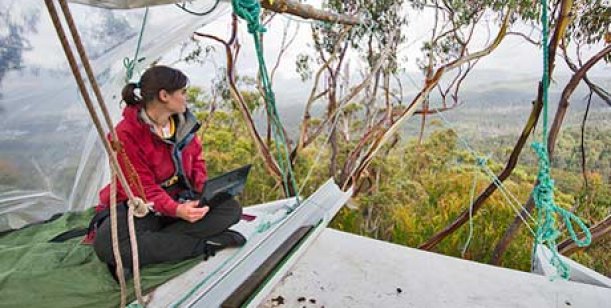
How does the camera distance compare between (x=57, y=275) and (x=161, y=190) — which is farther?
(x=161, y=190)

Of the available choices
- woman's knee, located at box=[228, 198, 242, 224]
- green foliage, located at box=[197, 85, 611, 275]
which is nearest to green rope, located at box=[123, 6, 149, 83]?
woman's knee, located at box=[228, 198, 242, 224]

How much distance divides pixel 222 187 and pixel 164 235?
22cm

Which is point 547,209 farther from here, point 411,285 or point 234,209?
point 234,209

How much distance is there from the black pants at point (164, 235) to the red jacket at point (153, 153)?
0.07 meters

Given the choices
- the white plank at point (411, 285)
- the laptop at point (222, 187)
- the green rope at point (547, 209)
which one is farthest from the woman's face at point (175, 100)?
the green rope at point (547, 209)

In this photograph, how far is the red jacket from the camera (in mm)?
1174

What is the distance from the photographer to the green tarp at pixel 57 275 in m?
0.99

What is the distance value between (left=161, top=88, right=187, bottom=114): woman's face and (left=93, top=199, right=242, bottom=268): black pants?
1.02ft

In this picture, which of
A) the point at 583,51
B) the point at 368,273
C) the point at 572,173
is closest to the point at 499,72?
the point at 583,51

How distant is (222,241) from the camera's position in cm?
129

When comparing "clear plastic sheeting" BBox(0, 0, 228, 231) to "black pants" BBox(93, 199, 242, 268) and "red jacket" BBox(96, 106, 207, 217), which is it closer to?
"red jacket" BBox(96, 106, 207, 217)

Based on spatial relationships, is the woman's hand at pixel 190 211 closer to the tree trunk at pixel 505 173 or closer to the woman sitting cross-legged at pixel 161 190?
the woman sitting cross-legged at pixel 161 190

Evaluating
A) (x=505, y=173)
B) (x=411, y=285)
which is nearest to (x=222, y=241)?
(x=411, y=285)

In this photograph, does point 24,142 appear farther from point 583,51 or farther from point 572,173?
point 572,173
